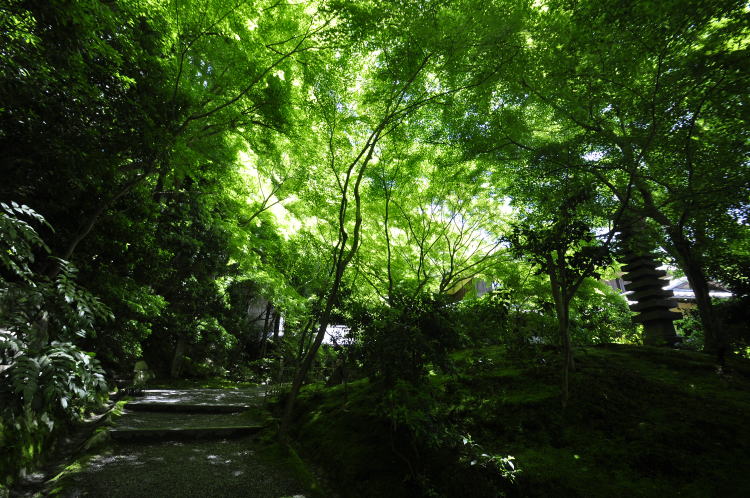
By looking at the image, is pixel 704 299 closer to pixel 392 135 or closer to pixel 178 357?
pixel 392 135

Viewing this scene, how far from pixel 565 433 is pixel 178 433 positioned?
6.32 metres

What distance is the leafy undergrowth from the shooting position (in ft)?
10.4

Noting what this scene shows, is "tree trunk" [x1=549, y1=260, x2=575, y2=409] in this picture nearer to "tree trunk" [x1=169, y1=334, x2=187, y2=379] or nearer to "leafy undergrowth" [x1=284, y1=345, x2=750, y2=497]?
"leafy undergrowth" [x1=284, y1=345, x2=750, y2=497]

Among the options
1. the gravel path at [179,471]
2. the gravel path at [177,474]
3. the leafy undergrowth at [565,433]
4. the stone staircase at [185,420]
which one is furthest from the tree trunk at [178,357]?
the leafy undergrowth at [565,433]

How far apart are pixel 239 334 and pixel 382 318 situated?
624 inches

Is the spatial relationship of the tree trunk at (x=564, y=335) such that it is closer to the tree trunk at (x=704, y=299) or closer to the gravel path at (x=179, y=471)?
the tree trunk at (x=704, y=299)

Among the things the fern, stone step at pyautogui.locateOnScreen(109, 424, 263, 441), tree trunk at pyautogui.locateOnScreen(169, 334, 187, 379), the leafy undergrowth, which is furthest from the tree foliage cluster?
tree trunk at pyautogui.locateOnScreen(169, 334, 187, 379)

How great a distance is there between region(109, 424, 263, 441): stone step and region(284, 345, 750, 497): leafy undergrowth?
1.37 metres

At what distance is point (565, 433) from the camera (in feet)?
13.0

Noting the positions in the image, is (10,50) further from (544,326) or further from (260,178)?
(260,178)

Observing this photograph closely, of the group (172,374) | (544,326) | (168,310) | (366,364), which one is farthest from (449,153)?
(172,374)

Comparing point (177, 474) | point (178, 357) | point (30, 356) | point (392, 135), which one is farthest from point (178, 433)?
point (178, 357)

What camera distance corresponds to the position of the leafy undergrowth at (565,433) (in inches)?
125

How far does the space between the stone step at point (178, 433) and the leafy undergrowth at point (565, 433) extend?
1.37m
